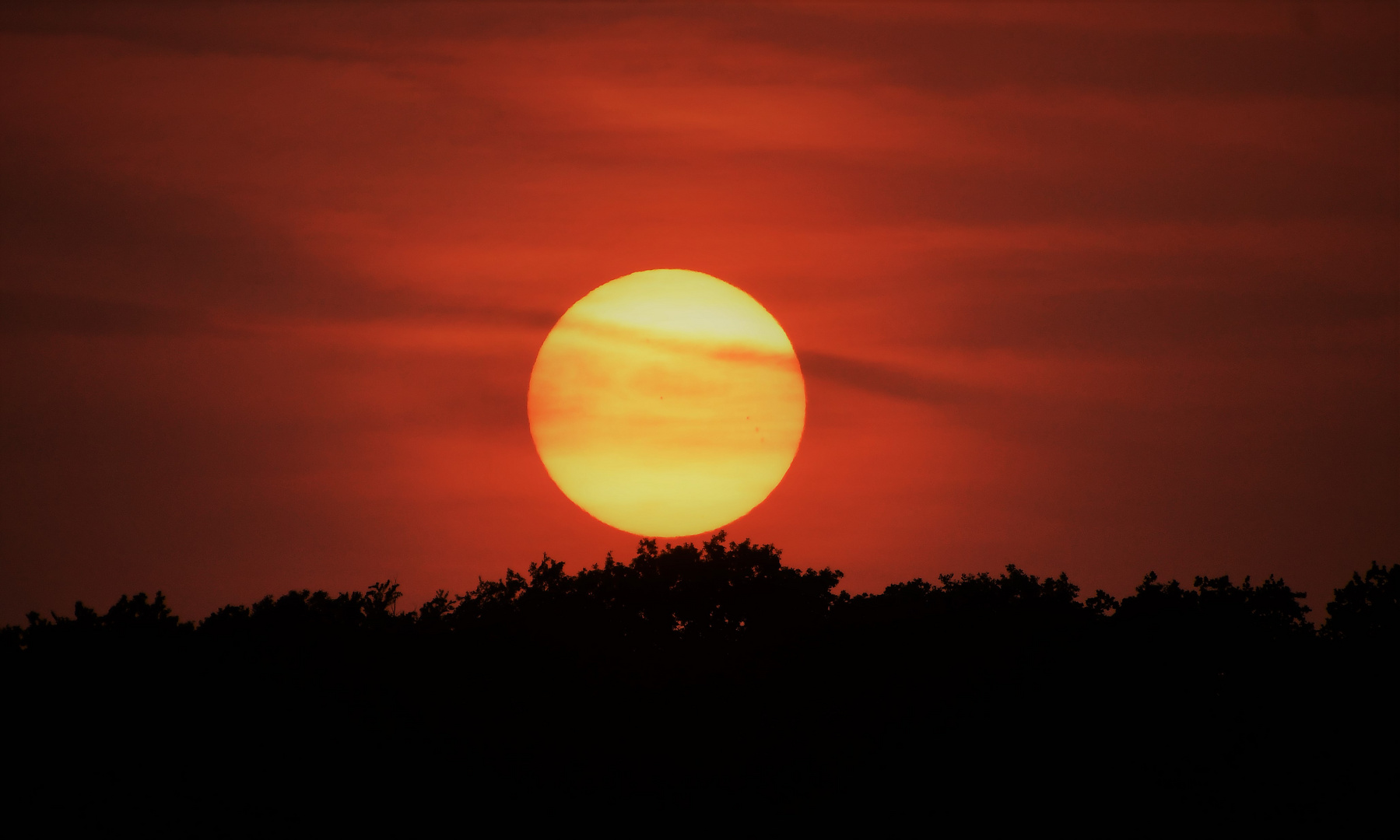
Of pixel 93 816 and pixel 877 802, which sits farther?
pixel 877 802

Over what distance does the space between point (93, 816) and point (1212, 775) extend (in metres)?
33.5

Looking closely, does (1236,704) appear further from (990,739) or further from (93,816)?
(93,816)

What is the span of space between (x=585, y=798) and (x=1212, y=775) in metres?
19.4

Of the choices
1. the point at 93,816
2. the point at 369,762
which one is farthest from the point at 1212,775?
the point at 93,816

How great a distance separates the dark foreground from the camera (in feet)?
165

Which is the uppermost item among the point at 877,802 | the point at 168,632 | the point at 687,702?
the point at 168,632

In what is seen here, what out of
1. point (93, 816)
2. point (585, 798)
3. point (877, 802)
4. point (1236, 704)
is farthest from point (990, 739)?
point (93, 816)

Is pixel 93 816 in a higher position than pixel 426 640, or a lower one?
lower

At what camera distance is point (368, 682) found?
54.1 metres

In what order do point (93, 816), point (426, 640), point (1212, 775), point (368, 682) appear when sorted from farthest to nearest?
point (426, 640)
point (368, 682)
point (1212, 775)
point (93, 816)

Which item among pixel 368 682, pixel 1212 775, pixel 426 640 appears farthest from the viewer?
pixel 426 640

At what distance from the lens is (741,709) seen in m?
54.7

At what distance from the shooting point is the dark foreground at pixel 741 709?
5044 centimetres

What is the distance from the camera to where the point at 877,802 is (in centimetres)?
5078
